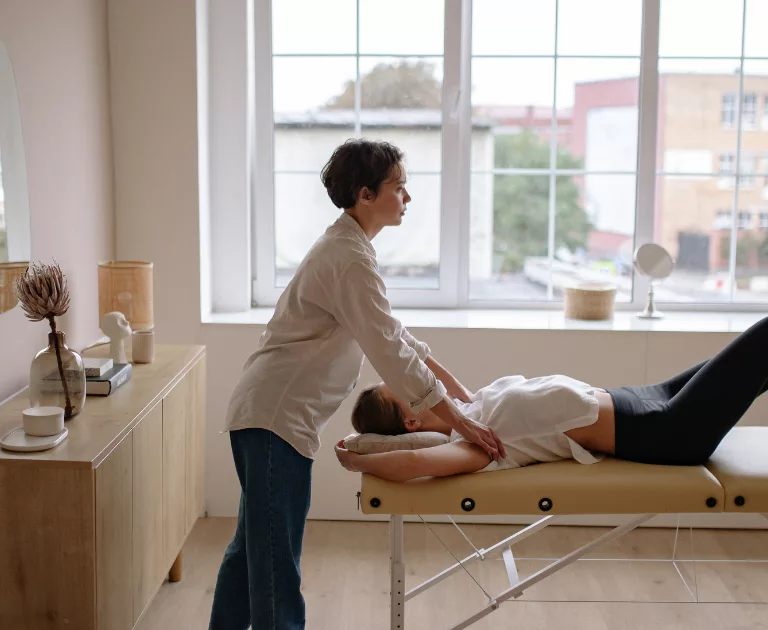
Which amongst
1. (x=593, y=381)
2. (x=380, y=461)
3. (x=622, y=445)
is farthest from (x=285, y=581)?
(x=593, y=381)

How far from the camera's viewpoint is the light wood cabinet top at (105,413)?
6.38 ft

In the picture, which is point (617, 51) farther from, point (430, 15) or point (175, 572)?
point (175, 572)

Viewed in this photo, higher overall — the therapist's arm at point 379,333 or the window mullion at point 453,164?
the window mullion at point 453,164

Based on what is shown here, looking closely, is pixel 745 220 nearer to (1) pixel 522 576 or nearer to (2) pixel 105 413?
(1) pixel 522 576

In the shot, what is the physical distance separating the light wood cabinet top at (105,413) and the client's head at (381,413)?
1.78 ft

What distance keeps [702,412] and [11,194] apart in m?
1.85

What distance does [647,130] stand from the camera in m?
3.82

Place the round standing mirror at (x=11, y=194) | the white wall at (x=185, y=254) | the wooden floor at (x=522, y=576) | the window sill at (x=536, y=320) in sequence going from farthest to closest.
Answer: the window sill at (x=536, y=320), the white wall at (x=185, y=254), the wooden floor at (x=522, y=576), the round standing mirror at (x=11, y=194)

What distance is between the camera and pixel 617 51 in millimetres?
3797

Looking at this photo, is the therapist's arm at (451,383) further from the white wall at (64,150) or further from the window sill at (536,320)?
the white wall at (64,150)

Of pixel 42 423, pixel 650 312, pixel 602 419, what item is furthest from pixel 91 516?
pixel 650 312

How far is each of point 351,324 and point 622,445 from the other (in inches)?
31.6

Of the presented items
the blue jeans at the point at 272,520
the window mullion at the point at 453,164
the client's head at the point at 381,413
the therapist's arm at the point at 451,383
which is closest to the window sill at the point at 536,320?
the window mullion at the point at 453,164

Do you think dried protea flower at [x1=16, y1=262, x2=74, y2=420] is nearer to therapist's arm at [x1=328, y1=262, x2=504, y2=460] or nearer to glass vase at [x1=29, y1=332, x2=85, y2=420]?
glass vase at [x1=29, y1=332, x2=85, y2=420]
